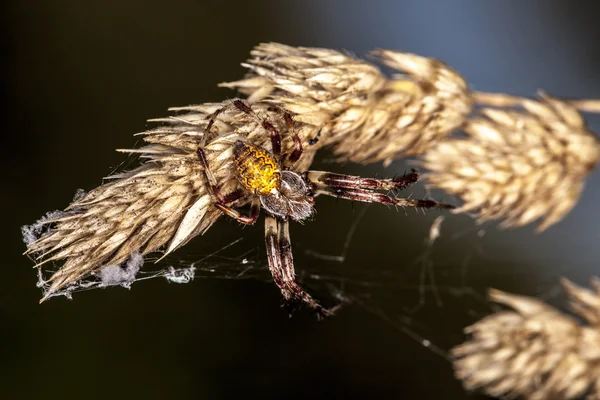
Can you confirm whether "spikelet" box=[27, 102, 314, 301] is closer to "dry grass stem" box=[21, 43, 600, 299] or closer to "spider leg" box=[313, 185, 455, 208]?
"dry grass stem" box=[21, 43, 600, 299]

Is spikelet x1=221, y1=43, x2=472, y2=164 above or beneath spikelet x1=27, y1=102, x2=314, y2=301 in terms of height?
above

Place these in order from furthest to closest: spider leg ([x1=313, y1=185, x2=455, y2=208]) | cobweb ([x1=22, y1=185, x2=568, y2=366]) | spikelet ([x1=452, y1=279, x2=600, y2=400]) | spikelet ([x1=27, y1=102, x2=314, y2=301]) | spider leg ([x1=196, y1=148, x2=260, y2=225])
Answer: cobweb ([x1=22, y1=185, x2=568, y2=366]) < spider leg ([x1=313, y1=185, x2=455, y2=208]) < spikelet ([x1=452, y1=279, x2=600, y2=400]) < spider leg ([x1=196, y1=148, x2=260, y2=225]) < spikelet ([x1=27, y1=102, x2=314, y2=301])

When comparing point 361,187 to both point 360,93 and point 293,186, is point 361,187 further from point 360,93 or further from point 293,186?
point 360,93

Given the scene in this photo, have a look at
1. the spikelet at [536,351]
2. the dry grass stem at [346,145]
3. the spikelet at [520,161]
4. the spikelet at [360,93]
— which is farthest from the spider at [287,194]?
the spikelet at [536,351]

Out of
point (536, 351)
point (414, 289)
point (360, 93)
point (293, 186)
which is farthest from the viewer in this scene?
point (414, 289)

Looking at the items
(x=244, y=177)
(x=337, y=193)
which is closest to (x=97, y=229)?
(x=244, y=177)

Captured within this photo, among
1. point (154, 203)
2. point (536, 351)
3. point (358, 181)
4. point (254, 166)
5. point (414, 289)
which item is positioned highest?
point (254, 166)

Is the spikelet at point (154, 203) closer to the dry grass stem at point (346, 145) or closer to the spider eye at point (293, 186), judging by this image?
the dry grass stem at point (346, 145)

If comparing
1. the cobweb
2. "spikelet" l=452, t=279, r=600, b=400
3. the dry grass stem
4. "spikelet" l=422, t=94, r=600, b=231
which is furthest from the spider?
the cobweb

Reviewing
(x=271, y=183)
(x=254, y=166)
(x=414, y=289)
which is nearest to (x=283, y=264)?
(x=271, y=183)
